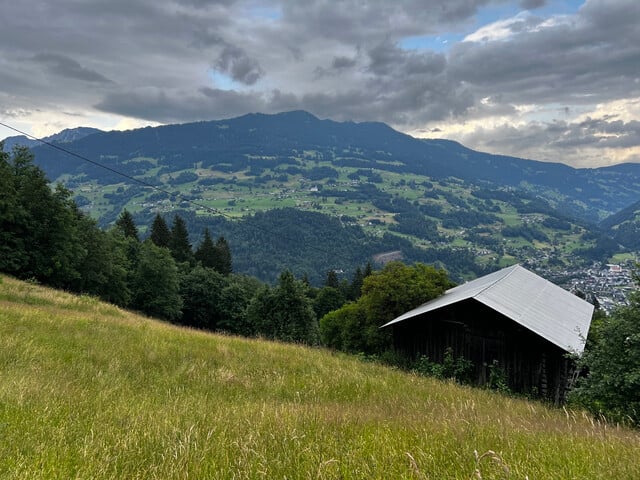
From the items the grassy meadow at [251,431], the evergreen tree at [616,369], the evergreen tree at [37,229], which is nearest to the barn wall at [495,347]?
the evergreen tree at [616,369]

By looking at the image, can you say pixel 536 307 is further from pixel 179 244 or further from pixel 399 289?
pixel 179 244

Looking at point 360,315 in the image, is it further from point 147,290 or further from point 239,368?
point 147,290

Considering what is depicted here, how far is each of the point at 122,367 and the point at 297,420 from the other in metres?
5.48

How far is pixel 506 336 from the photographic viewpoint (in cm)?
1852

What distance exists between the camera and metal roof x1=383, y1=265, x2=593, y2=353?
17344 mm

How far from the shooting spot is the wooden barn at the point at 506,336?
57.0 ft

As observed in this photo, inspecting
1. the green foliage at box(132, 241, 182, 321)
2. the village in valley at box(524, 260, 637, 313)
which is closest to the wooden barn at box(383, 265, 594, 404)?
the green foliage at box(132, 241, 182, 321)

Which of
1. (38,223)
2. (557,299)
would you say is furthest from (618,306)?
(38,223)

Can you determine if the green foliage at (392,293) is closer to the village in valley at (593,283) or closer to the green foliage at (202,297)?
the green foliage at (202,297)

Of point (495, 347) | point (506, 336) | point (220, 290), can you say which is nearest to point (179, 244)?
point (220, 290)

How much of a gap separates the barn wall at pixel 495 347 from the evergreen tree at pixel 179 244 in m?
64.7

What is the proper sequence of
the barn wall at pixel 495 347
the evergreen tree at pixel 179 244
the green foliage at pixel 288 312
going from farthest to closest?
the evergreen tree at pixel 179 244 < the green foliage at pixel 288 312 < the barn wall at pixel 495 347

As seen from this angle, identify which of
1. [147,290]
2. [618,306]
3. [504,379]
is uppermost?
[618,306]

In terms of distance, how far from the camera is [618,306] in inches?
420
